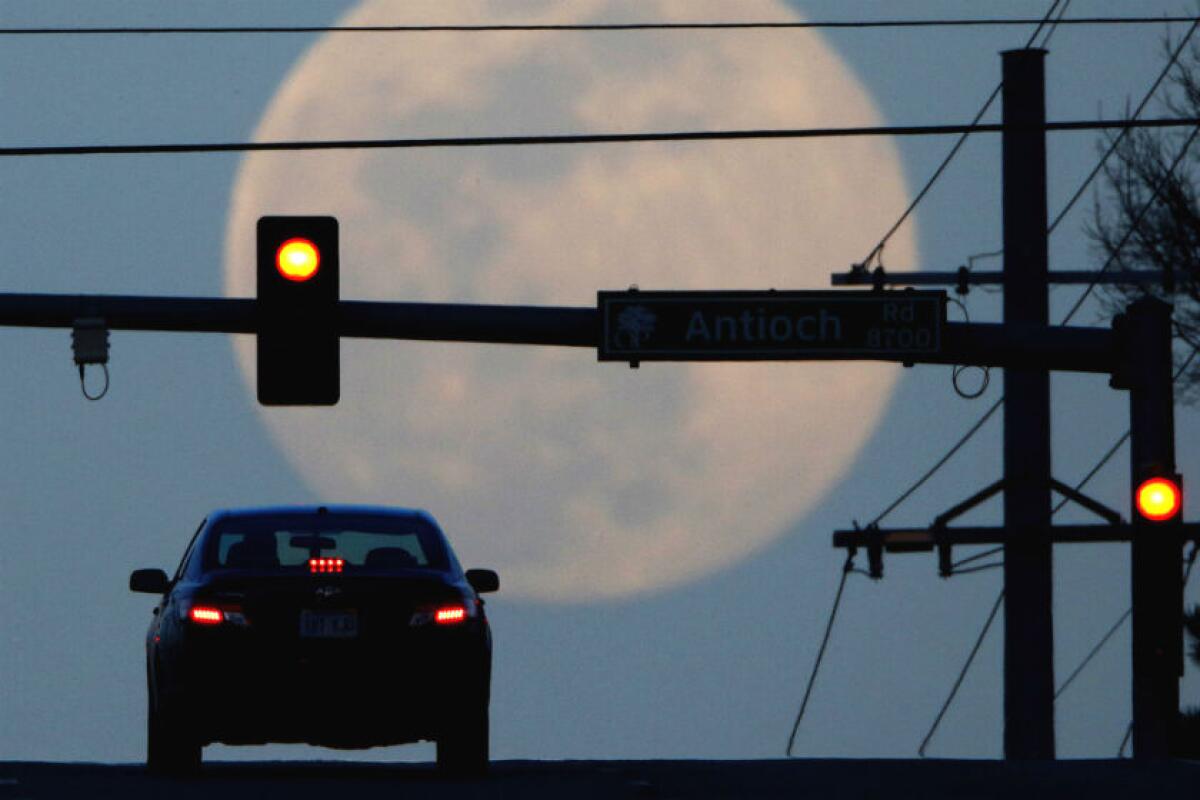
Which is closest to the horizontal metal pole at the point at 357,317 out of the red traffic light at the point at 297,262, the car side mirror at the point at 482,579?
the red traffic light at the point at 297,262

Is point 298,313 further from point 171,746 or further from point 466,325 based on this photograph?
point 171,746

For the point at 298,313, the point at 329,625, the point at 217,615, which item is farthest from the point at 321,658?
the point at 298,313

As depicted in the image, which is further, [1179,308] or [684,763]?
[1179,308]

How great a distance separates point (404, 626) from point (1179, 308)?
32291 millimetres

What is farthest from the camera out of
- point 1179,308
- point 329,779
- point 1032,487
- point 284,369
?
point 1179,308

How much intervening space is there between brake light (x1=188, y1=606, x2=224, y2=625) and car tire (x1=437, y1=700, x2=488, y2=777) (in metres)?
1.55

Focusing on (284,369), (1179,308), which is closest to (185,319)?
(284,369)

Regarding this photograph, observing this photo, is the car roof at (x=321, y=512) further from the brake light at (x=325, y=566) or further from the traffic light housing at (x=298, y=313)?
the traffic light housing at (x=298, y=313)

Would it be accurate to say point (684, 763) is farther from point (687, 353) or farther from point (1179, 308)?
point (1179, 308)

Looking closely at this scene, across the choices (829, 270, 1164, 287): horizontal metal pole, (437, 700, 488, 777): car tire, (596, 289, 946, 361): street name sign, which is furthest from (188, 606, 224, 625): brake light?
(829, 270, 1164, 287): horizontal metal pole

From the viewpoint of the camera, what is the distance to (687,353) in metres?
24.7

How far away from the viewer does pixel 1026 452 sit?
28375mm

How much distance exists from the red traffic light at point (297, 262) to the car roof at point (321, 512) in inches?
203

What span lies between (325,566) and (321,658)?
60 cm
